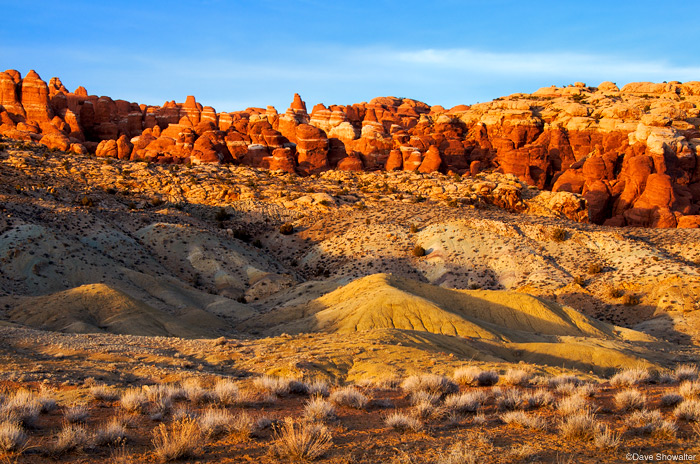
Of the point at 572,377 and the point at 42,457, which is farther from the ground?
the point at 42,457

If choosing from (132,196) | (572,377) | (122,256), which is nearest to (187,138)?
(132,196)

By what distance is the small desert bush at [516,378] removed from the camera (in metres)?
14.8

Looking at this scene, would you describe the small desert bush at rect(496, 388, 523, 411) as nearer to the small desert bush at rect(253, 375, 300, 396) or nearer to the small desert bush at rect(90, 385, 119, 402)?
the small desert bush at rect(253, 375, 300, 396)

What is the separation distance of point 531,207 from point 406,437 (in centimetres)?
6487

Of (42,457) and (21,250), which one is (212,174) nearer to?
(21,250)

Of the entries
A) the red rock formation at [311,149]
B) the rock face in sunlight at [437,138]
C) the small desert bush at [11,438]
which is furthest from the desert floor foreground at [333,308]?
the rock face in sunlight at [437,138]

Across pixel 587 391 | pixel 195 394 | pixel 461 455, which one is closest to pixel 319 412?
pixel 195 394

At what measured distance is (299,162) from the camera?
92562 mm

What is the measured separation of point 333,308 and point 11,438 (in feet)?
77.5

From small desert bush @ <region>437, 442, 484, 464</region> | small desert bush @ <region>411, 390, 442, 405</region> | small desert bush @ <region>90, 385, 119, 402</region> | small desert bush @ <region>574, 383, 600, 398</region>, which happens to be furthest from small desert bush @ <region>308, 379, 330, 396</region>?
small desert bush @ <region>574, 383, 600, 398</region>

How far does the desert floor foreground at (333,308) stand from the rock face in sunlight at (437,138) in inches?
479

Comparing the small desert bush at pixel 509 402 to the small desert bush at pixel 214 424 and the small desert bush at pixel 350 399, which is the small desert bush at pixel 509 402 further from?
the small desert bush at pixel 214 424

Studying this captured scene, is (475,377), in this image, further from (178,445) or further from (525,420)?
(178,445)

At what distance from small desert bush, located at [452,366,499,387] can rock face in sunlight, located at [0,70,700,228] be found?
6516 cm
